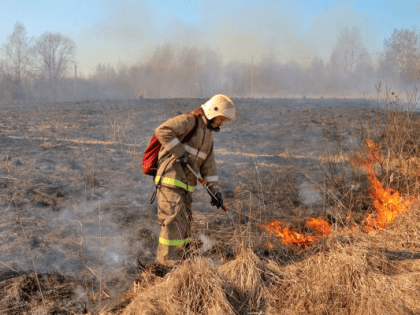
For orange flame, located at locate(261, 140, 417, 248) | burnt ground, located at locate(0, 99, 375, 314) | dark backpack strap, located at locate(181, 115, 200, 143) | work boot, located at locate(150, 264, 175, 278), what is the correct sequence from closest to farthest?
work boot, located at locate(150, 264, 175, 278) → burnt ground, located at locate(0, 99, 375, 314) → dark backpack strap, located at locate(181, 115, 200, 143) → orange flame, located at locate(261, 140, 417, 248)

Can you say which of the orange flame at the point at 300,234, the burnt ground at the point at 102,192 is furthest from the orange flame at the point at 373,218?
the burnt ground at the point at 102,192

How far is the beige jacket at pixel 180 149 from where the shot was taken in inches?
138

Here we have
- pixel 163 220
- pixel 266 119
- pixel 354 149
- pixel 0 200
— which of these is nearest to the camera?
pixel 163 220

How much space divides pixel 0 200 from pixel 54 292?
2076mm

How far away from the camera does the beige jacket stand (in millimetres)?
3518

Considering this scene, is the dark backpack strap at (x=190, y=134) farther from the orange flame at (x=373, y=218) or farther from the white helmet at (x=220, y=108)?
the orange flame at (x=373, y=218)

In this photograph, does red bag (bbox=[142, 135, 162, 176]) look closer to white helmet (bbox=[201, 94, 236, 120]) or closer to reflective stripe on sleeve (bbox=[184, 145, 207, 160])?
reflective stripe on sleeve (bbox=[184, 145, 207, 160])

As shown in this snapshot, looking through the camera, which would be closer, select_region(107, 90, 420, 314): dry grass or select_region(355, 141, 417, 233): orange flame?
select_region(107, 90, 420, 314): dry grass

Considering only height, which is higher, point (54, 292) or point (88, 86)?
point (88, 86)

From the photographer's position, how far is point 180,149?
140 inches

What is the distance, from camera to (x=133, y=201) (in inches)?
215

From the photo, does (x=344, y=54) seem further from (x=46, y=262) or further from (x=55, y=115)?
(x=46, y=262)

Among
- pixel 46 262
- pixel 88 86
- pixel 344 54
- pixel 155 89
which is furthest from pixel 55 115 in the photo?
pixel 344 54

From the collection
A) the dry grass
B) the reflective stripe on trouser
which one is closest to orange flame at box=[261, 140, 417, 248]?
the dry grass
